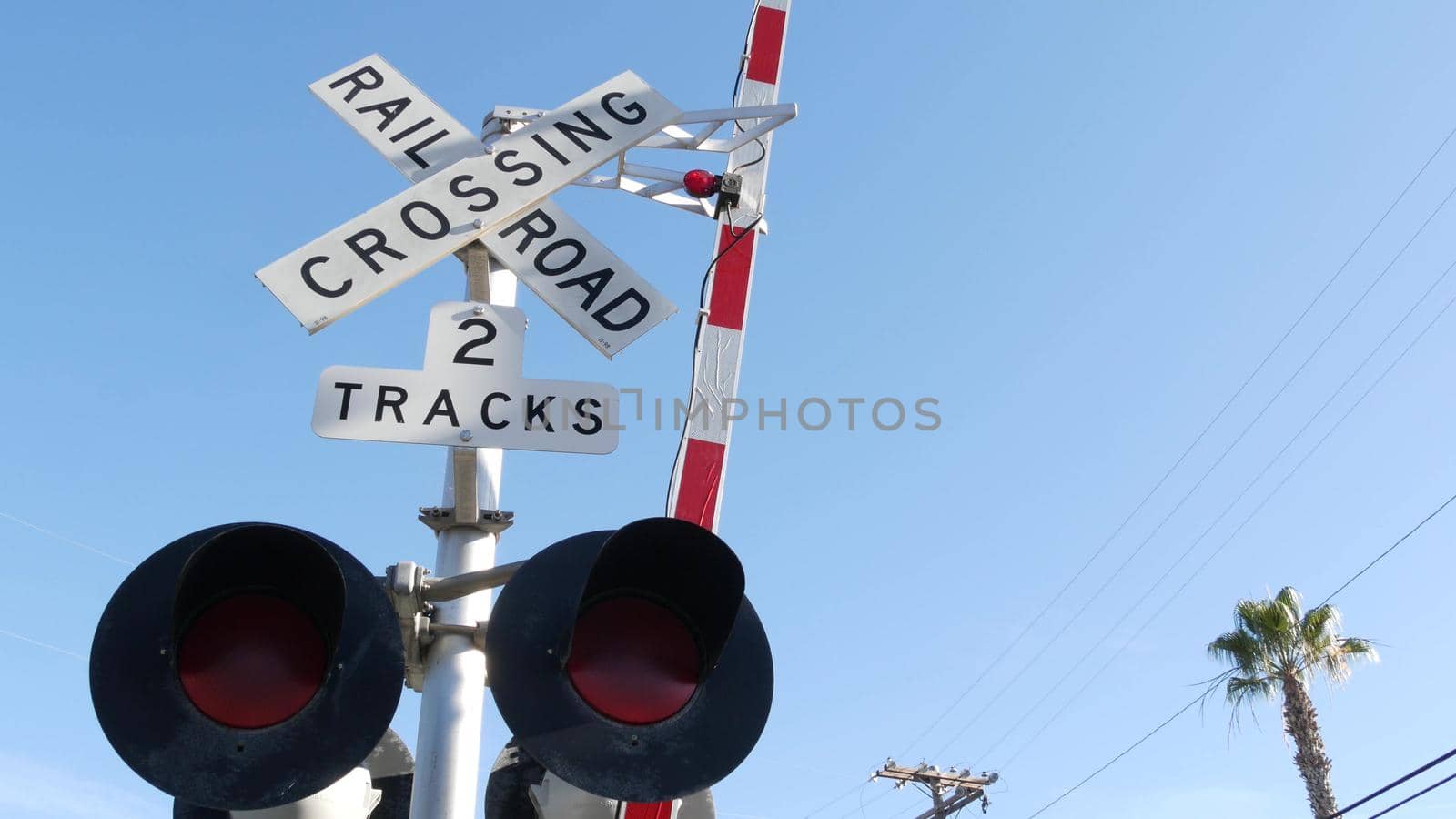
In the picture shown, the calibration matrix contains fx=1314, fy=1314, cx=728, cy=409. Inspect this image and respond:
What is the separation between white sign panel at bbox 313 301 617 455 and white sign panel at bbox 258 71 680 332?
0.17 m

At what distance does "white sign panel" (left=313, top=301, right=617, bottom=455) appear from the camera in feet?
7.91

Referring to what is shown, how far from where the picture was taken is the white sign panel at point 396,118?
2.93 metres

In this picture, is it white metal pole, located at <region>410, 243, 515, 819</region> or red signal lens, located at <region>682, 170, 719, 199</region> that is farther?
red signal lens, located at <region>682, 170, 719, 199</region>

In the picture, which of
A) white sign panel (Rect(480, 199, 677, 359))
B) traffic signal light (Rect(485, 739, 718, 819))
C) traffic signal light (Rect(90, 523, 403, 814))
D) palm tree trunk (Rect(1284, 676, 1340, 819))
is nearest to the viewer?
traffic signal light (Rect(90, 523, 403, 814))

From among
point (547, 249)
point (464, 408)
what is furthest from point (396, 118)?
point (464, 408)

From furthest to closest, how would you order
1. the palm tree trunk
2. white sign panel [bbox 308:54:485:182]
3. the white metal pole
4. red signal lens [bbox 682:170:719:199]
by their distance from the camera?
the palm tree trunk, red signal lens [bbox 682:170:719:199], white sign panel [bbox 308:54:485:182], the white metal pole

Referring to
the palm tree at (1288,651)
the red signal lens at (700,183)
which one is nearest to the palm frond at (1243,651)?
the palm tree at (1288,651)

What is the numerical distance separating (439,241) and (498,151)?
0.92 feet

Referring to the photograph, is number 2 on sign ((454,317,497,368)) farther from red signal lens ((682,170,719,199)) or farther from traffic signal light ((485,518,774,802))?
red signal lens ((682,170,719,199))

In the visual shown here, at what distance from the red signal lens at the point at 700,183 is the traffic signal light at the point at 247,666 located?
7.38 ft

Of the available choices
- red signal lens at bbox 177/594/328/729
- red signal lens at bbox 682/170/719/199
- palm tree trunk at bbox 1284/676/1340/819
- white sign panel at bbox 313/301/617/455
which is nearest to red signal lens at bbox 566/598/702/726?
red signal lens at bbox 177/594/328/729

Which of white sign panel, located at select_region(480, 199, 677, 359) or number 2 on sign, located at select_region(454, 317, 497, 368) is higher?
white sign panel, located at select_region(480, 199, 677, 359)

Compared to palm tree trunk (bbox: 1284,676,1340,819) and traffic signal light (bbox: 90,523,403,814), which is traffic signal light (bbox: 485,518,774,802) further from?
palm tree trunk (bbox: 1284,676,1340,819)

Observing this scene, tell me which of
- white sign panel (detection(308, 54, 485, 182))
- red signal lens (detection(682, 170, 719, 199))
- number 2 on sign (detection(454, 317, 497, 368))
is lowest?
number 2 on sign (detection(454, 317, 497, 368))
